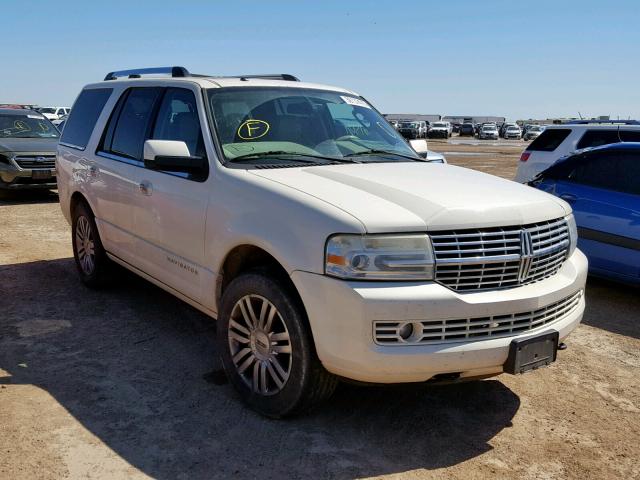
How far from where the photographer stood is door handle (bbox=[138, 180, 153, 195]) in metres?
4.69

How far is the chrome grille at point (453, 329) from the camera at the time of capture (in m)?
3.17

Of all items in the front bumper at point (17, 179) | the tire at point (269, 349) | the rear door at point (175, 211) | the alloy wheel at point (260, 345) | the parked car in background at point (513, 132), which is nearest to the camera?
the tire at point (269, 349)

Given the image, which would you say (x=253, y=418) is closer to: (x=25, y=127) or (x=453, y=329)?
(x=453, y=329)

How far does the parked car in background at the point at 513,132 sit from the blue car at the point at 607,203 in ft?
205

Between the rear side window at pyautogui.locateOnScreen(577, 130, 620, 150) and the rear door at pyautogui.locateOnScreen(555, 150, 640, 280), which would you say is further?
the rear side window at pyautogui.locateOnScreen(577, 130, 620, 150)

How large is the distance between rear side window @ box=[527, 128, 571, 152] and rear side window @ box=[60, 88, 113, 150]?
23.3ft

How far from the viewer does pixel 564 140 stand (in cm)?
1030

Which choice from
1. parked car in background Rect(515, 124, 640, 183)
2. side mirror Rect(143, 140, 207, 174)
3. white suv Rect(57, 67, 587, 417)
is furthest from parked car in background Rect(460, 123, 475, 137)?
side mirror Rect(143, 140, 207, 174)

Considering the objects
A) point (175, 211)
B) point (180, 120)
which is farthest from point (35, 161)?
point (175, 211)

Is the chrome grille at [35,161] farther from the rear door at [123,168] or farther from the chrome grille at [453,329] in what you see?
the chrome grille at [453,329]

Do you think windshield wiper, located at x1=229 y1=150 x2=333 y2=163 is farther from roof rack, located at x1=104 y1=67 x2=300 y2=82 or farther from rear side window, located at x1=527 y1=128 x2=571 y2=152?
rear side window, located at x1=527 y1=128 x2=571 y2=152

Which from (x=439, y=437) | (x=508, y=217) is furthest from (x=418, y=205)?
(x=439, y=437)

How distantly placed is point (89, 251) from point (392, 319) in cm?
384

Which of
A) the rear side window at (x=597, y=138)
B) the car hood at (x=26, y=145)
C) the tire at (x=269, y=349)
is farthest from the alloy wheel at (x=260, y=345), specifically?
the car hood at (x=26, y=145)
